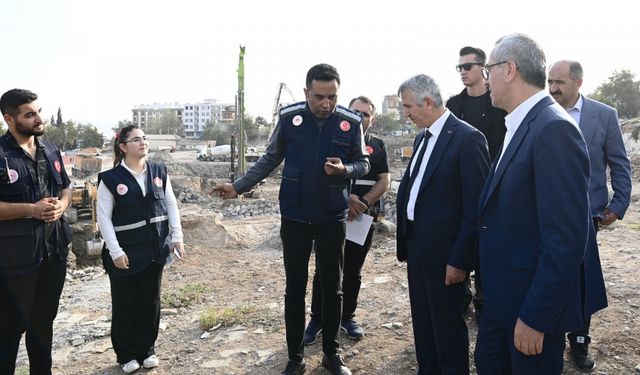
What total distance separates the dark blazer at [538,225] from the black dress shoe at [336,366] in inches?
57.7

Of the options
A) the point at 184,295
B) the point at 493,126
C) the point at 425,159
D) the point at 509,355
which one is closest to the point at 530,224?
the point at 509,355

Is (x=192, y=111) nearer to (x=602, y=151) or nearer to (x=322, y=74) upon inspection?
(x=322, y=74)

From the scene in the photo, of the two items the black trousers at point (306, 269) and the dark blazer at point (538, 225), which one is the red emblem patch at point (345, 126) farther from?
the dark blazer at point (538, 225)

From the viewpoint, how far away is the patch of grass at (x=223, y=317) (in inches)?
178

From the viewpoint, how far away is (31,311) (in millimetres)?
3137

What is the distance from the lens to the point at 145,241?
3.51 metres

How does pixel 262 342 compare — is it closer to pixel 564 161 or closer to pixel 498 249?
pixel 498 249

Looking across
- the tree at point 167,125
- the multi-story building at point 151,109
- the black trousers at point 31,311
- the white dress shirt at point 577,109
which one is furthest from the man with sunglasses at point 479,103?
the multi-story building at point 151,109

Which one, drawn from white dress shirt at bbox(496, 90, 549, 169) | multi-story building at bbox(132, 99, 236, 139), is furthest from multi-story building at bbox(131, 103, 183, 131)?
white dress shirt at bbox(496, 90, 549, 169)

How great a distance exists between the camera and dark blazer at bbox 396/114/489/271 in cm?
269

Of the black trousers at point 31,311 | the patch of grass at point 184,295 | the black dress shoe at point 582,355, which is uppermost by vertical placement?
the black trousers at point 31,311

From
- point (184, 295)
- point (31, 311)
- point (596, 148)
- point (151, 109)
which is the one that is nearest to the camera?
point (31, 311)

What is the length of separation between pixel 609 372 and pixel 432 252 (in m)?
1.66

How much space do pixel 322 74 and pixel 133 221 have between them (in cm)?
177
